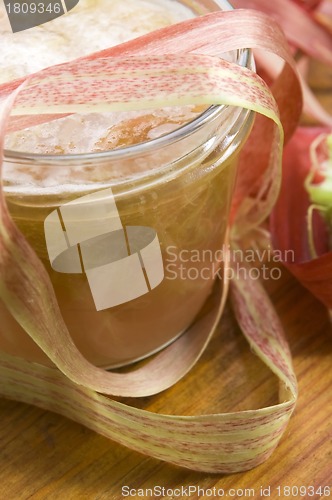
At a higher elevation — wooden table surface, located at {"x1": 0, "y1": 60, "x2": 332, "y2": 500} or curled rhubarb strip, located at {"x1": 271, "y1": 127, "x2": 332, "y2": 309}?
curled rhubarb strip, located at {"x1": 271, "y1": 127, "x2": 332, "y2": 309}

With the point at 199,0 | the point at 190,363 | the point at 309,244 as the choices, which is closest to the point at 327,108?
the point at 309,244

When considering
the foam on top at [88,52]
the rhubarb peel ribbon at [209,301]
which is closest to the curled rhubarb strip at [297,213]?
the rhubarb peel ribbon at [209,301]

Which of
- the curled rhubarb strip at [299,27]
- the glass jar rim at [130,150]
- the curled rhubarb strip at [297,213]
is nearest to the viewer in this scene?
the glass jar rim at [130,150]

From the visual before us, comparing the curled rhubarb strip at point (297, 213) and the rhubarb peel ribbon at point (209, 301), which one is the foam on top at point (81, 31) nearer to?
the rhubarb peel ribbon at point (209, 301)

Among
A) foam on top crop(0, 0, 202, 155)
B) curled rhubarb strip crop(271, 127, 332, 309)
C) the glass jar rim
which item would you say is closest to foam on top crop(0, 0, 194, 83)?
foam on top crop(0, 0, 202, 155)

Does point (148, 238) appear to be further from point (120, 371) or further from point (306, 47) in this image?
point (306, 47)

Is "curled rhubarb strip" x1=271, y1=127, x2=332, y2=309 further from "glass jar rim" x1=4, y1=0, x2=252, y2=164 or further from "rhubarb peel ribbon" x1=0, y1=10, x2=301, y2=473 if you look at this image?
"glass jar rim" x1=4, y1=0, x2=252, y2=164

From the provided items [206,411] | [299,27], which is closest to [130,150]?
[206,411]
